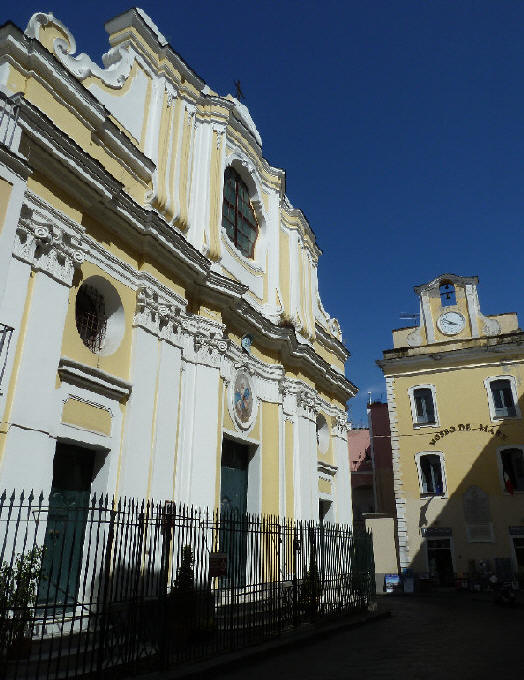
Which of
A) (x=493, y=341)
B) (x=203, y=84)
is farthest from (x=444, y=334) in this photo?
(x=203, y=84)

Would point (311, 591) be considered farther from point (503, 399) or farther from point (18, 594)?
point (503, 399)

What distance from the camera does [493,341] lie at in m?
25.8

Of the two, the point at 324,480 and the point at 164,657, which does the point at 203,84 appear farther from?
the point at 164,657

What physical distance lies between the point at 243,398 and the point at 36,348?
249 inches

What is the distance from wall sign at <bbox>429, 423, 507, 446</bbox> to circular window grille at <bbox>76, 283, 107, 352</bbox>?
19.0 meters

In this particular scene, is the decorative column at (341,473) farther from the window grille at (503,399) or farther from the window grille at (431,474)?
the window grille at (503,399)

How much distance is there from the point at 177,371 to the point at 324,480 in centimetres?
777

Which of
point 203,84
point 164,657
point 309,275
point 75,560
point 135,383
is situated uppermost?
point 203,84

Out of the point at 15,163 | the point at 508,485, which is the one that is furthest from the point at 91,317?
the point at 508,485

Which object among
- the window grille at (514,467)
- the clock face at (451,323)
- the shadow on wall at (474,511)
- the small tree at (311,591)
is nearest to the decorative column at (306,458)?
the small tree at (311,591)

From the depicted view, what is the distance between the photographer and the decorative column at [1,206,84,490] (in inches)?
294

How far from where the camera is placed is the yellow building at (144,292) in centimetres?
810

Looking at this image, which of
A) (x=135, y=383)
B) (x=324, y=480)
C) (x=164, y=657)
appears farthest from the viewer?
(x=324, y=480)

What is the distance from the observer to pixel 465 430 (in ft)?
82.0
